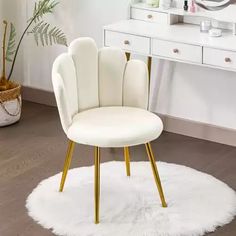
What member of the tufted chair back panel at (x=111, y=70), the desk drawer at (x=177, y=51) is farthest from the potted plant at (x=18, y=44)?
the tufted chair back panel at (x=111, y=70)

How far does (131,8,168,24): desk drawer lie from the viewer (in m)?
4.19

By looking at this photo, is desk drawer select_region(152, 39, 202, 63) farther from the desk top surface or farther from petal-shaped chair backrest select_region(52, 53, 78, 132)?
petal-shaped chair backrest select_region(52, 53, 78, 132)

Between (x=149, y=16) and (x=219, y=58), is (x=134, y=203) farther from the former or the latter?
(x=149, y=16)

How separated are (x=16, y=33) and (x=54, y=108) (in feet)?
1.95

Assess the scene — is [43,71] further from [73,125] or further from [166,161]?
[73,125]

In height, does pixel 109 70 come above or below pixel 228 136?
above

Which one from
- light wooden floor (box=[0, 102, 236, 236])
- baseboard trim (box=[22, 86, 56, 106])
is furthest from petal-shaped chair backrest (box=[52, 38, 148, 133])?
baseboard trim (box=[22, 86, 56, 106])

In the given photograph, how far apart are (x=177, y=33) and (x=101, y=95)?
72 cm

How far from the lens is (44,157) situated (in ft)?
13.1

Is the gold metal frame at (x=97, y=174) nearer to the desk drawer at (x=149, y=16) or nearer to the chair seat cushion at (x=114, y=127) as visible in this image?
the chair seat cushion at (x=114, y=127)

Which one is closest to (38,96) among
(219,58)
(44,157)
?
(44,157)

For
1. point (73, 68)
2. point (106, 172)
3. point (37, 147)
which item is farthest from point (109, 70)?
point (37, 147)

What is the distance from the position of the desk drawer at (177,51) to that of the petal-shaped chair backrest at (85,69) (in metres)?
0.55

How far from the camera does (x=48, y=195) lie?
3465mm
